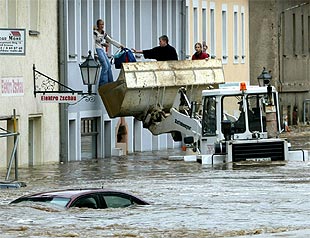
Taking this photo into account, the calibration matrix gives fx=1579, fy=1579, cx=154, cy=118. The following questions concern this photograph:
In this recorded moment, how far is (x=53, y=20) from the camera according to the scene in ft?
142

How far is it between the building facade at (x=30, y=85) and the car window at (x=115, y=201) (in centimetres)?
1642

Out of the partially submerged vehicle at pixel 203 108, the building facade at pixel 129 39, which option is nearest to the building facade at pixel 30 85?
the building facade at pixel 129 39

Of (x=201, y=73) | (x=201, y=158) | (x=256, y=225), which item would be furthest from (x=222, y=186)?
(x=201, y=73)

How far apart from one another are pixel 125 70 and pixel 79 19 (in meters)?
2.98

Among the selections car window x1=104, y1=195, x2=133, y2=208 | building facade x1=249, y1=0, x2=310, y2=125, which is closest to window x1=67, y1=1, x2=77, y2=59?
car window x1=104, y1=195, x2=133, y2=208

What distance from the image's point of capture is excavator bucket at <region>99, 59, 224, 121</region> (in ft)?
144

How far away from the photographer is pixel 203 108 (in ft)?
136

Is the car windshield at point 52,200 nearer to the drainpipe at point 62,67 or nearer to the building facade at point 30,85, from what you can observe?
the building facade at point 30,85

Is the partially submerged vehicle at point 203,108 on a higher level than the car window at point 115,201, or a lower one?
higher

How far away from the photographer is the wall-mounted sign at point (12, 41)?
101 feet

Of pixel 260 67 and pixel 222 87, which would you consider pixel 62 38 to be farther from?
pixel 260 67

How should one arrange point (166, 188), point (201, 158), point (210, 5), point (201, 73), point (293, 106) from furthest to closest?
point (293, 106) → point (210, 5) → point (201, 73) → point (201, 158) → point (166, 188)

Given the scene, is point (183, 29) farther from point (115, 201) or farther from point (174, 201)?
point (115, 201)

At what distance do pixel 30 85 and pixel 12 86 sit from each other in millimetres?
1099
